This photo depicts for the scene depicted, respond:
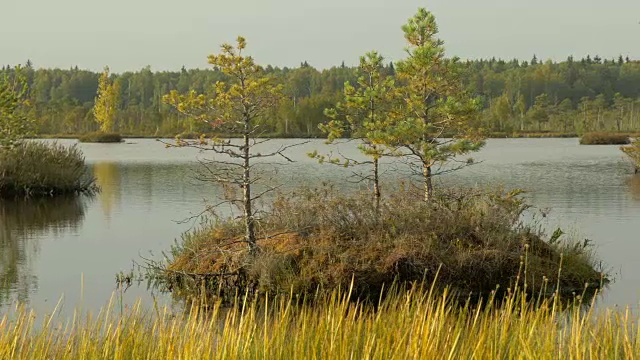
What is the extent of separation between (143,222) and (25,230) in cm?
319

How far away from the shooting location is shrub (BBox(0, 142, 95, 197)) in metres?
29.9

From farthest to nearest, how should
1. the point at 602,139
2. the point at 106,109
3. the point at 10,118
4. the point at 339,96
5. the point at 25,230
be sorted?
the point at 339,96
the point at 106,109
the point at 602,139
the point at 10,118
the point at 25,230

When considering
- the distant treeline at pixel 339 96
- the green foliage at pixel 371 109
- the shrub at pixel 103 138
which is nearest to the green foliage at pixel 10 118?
the green foliage at pixel 371 109

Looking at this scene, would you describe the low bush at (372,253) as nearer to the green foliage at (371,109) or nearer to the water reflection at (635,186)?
the green foliage at (371,109)

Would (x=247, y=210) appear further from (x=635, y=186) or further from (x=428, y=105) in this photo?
(x=635, y=186)

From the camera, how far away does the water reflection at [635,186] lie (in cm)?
3012

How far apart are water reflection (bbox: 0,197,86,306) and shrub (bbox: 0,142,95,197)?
1.10 m

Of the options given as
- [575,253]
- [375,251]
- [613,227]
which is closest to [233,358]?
[375,251]

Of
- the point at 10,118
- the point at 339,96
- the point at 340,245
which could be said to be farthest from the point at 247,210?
the point at 339,96

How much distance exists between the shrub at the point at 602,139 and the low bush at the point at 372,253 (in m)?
66.1

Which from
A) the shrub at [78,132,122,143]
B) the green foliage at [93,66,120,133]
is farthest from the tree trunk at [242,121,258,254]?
the green foliage at [93,66,120,133]

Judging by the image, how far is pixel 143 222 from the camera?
23781 mm

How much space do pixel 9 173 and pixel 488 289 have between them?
69.7ft

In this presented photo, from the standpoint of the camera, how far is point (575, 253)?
15.1 m
